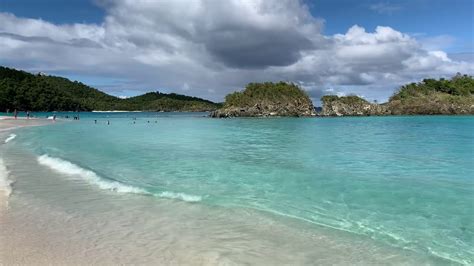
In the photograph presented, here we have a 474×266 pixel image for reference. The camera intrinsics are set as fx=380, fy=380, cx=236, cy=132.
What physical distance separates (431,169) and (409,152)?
7.69 meters

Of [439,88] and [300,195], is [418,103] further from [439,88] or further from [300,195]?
[300,195]

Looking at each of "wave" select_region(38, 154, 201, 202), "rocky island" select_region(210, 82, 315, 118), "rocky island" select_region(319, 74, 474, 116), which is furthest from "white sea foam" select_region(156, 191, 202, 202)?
"rocky island" select_region(319, 74, 474, 116)

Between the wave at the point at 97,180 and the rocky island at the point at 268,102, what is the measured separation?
111 metres

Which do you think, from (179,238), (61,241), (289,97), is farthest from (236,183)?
(289,97)

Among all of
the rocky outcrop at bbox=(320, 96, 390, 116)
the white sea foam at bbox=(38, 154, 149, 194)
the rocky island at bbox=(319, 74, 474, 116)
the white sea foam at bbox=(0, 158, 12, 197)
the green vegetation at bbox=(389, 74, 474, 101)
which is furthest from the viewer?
the green vegetation at bbox=(389, 74, 474, 101)

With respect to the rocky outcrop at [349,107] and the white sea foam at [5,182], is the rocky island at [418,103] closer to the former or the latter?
the rocky outcrop at [349,107]

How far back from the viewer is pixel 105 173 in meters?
16.7

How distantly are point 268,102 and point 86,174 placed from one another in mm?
120154

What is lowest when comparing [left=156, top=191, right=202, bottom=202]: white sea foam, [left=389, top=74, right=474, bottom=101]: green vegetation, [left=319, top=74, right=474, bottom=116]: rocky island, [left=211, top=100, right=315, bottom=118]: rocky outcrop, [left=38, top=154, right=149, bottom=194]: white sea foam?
[left=38, top=154, right=149, bottom=194]: white sea foam

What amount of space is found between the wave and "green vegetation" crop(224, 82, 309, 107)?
116452 millimetres

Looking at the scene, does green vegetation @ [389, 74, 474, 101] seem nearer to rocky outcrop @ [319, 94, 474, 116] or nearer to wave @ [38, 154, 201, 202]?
rocky outcrop @ [319, 94, 474, 116]

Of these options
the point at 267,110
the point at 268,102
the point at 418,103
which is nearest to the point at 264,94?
the point at 268,102

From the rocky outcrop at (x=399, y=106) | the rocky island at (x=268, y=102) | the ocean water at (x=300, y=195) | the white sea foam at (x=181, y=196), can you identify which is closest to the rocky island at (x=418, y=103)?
the rocky outcrop at (x=399, y=106)

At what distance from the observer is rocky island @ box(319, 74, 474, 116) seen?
13675 centimetres
